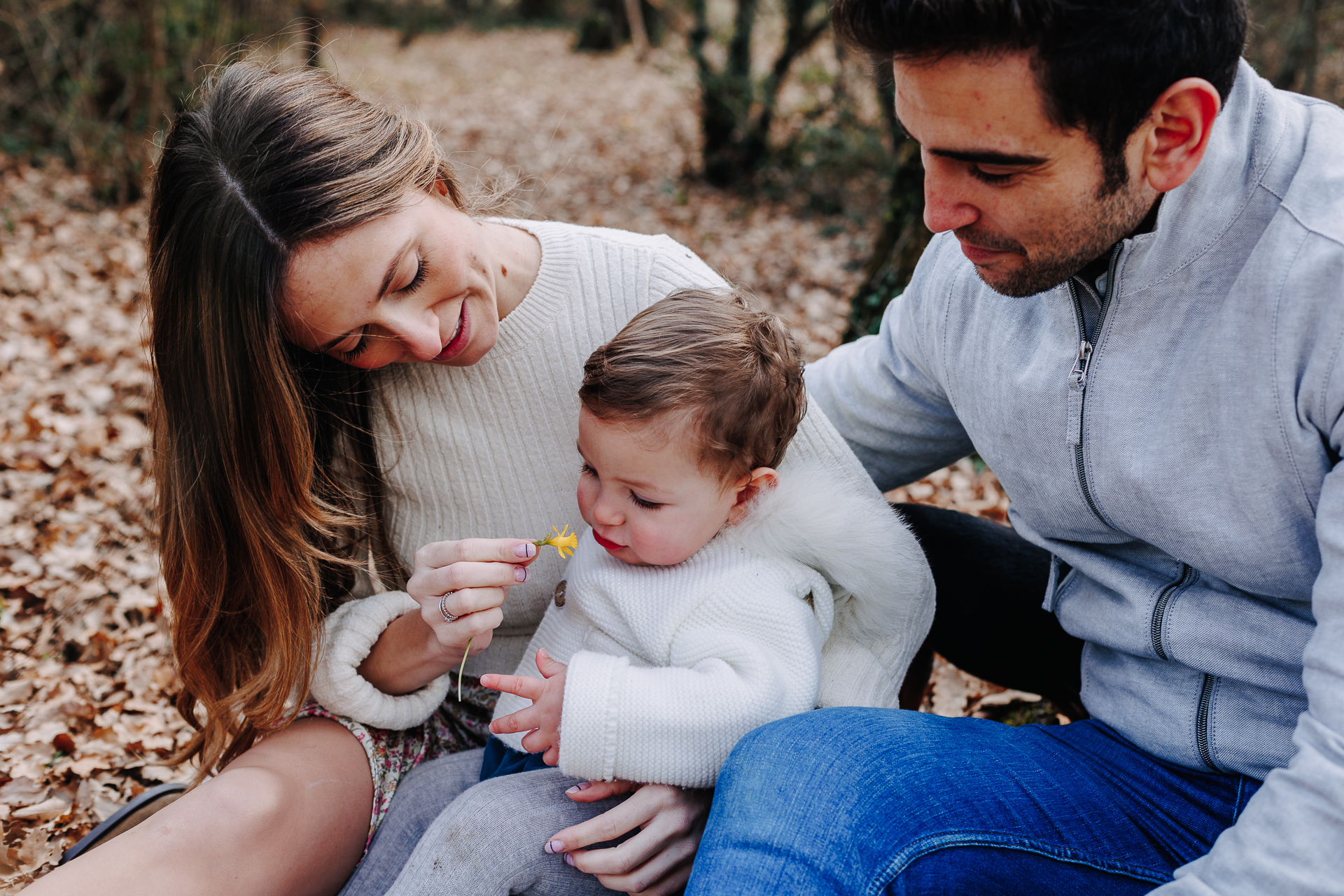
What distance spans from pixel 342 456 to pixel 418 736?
0.71m

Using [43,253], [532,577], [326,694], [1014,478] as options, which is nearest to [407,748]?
[326,694]

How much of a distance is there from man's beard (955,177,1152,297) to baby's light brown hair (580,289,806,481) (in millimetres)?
479

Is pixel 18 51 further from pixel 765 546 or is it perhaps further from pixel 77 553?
pixel 765 546

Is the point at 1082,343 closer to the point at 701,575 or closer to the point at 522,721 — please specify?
the point at 701,575

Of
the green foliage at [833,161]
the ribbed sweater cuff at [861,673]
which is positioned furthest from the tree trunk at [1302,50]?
the ribbed sweater cuff at [861,673]

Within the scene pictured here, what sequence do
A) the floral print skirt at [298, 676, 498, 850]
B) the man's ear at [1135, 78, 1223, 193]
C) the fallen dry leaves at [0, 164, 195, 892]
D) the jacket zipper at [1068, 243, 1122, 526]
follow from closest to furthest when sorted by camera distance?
the man's ear at [1135, 78, 1223, 193], the jacket zipper at [1068, 243, 1122, 526], the floral print skirt at [298, 676, 498, 850], the fallen dry leaves at [0, 164, 195, 892]

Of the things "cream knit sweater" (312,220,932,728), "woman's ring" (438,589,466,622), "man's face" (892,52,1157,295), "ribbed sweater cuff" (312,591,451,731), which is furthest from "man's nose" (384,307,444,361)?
"man's face" (892,52,1157,295)

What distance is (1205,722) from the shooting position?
1.71 metres

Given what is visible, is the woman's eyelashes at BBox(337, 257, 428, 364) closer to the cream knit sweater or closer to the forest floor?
the cream knit sweater

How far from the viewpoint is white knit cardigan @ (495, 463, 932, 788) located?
5.75ft

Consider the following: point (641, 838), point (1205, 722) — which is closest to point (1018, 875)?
point (1205, 722)

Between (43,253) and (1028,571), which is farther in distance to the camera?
(43,253)

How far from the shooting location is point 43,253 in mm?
5953

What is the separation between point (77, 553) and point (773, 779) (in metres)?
3.09
